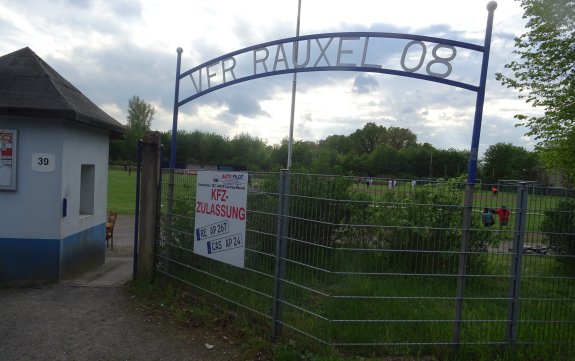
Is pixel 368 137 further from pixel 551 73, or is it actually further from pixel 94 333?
pixel 94 333

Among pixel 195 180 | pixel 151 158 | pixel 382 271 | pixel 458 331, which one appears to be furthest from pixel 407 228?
pixel 151 158

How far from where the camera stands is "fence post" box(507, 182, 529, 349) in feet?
15.4

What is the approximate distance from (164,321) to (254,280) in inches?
46.9

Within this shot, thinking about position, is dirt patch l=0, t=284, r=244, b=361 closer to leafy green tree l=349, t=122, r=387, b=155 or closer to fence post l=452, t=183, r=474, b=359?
fence post l=452, t=183, r=474, b=359

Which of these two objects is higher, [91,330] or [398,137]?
[398,137]

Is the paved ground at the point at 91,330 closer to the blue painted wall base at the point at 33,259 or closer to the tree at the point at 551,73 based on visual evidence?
the blue painted wall base at the point at 33,259

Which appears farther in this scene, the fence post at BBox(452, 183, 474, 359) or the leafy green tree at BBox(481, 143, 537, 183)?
the leafy green tree at BBox(481, 143, 537, 183)

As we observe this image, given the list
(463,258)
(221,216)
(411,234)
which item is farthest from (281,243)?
(463,258)

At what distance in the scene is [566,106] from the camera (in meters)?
11.5

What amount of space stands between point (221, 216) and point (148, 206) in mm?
1695

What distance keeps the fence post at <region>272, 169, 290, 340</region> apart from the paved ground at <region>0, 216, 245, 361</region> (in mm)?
549

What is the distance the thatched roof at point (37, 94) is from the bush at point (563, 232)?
6.05 meters

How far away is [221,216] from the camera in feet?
18.9

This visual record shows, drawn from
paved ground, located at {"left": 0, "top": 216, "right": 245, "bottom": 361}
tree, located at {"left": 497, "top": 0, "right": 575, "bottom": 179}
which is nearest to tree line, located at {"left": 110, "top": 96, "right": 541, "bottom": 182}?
tree, located at {"left": 497, "top": 0, "right": 575, "bottom": 179}
